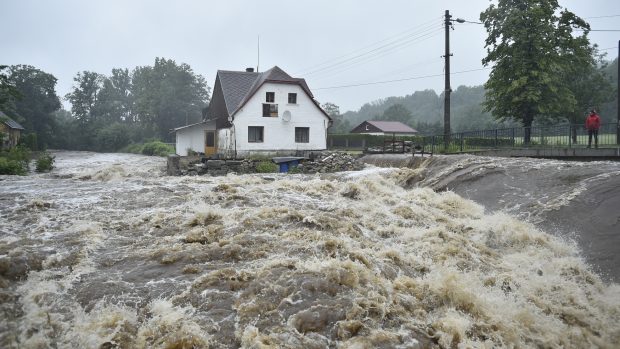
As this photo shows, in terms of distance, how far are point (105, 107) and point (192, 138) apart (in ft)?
215

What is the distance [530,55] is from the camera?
25.5 m

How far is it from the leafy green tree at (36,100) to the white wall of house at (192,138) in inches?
1382

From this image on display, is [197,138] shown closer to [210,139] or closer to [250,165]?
[210,139]

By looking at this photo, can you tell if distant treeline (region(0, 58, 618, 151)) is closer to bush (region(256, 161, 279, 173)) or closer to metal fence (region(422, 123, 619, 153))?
metal fence (region(422, 123, 619, 153))

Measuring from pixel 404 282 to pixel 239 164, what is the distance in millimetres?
17554

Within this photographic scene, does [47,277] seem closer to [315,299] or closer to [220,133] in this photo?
[315,299]

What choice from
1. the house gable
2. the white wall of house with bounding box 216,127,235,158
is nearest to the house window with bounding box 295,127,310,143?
the house gable

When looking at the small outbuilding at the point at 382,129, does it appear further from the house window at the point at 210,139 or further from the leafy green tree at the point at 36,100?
the leafy green tree at the point at 36,100

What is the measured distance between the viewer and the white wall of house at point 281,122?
30000mm

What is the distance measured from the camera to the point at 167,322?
5066mm

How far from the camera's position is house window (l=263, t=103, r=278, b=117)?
101 ft

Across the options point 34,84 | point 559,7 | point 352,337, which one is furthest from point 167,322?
point 34,84

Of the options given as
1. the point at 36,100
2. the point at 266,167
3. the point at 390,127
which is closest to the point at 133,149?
the point at 36,100

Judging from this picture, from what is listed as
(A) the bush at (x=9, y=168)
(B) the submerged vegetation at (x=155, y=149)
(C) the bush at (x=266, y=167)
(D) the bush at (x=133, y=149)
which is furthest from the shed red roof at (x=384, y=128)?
(A) the bush at (x=9, y=168)
